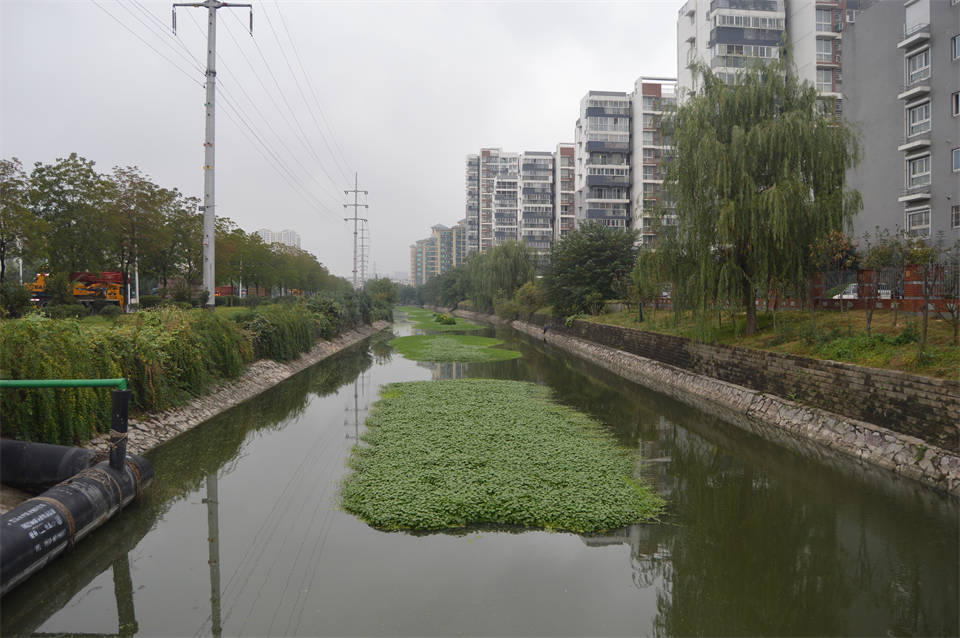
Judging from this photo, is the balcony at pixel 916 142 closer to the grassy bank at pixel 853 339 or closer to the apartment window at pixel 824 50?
the grassy bank at pixel 853 339

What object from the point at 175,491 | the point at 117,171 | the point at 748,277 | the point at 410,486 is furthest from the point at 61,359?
the point at 117,171

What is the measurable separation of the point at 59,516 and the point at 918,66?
3244cm

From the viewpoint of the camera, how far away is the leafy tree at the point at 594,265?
33.1m

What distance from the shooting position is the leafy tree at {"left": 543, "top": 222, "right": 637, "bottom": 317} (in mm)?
33094

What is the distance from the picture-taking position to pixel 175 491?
8242 mm

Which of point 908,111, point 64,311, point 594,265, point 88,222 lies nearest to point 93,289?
point 88,222

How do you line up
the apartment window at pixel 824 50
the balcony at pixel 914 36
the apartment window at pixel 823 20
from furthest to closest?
1. the apartment window at pixel 823 20
2. the apartment window at pixel 824 50
3. the balcony at pixel 914 36

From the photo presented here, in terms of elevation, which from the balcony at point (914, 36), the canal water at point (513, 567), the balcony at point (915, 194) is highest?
the balcony at point (914, 36)

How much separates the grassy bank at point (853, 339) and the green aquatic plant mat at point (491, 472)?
17.8 feet

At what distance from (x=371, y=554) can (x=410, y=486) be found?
5.84 feet

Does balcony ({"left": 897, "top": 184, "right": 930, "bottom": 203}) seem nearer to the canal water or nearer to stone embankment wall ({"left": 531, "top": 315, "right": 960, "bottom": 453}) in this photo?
stone embankment wall ({"left": 531, "top": 315, "right": 960, "bottom": 453})

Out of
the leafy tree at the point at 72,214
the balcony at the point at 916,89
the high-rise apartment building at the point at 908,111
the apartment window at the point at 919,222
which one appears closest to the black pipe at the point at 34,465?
the leafy tree at the point at 72,214

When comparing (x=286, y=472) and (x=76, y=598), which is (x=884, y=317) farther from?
(x=76, y=598)

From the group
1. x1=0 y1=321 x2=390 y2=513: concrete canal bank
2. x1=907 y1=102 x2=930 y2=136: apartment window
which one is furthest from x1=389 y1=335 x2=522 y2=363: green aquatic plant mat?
x1=907 y1=102 x2=930 y2=136: apartment window
